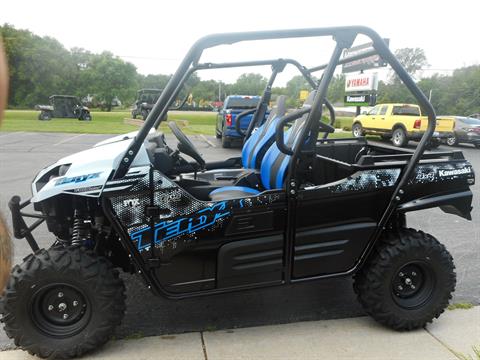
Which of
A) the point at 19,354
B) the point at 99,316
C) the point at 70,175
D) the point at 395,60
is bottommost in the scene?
the point at 19,354

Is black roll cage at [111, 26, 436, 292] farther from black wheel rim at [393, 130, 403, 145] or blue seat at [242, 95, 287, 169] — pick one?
black wheel rim at [393, 130, 403, 145]

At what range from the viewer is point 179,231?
265 cm

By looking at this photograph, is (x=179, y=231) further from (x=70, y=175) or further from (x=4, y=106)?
(x=4, y=106)

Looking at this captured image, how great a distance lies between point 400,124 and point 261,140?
1512cm

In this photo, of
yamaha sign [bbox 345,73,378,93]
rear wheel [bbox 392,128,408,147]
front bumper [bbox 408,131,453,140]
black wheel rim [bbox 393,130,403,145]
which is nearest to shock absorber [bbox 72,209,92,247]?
front bumper [bbox 408,131,453,140]

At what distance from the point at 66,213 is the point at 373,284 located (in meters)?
2.16

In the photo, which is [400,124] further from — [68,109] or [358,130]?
[68,109]

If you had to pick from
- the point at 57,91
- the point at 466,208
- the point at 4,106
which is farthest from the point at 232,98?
the point at 57,91

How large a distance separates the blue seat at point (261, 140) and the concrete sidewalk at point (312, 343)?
4.92 feet

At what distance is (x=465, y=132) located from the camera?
16875 mm

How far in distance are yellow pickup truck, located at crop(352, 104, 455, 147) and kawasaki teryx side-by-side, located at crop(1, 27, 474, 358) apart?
1410 centimetres

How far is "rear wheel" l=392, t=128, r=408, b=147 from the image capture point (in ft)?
56.4

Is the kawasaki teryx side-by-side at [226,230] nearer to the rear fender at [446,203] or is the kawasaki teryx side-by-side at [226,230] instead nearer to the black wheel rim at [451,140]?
the rear fender at [446,203]

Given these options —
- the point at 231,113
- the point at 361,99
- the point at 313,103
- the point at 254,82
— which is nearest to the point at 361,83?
the point at 361,99
